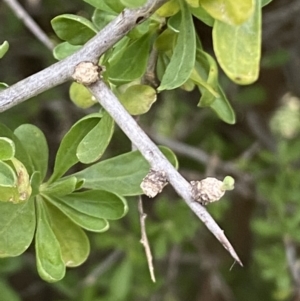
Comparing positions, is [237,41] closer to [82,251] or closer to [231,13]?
[231,13]

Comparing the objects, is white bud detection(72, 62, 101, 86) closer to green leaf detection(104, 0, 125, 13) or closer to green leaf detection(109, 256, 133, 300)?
green leaf detection(104, 0, 125, 13)

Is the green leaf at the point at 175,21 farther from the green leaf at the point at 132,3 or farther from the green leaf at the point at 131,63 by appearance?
the green leaf at the point at 132,3

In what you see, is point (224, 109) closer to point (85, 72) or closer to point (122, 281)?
point (85, 72)

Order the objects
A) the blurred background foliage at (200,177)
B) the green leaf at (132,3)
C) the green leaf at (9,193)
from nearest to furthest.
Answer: the green leaf at (132,3)
the green leaf at (9,193)
the blurred background foliage at (200,177)

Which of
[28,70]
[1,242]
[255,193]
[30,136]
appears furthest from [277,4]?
[1,242]

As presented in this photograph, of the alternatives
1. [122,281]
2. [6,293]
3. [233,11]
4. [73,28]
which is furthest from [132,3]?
[122,281]

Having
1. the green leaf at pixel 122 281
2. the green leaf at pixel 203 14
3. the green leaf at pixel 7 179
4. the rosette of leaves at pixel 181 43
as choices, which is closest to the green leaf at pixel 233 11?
the rosette of leaves at pixel 181 43

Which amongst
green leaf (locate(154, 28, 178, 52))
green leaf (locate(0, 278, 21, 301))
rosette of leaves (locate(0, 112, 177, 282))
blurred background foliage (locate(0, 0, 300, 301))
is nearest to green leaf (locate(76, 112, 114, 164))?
rosette of leaves (locate(0, 112, 177, 282))
